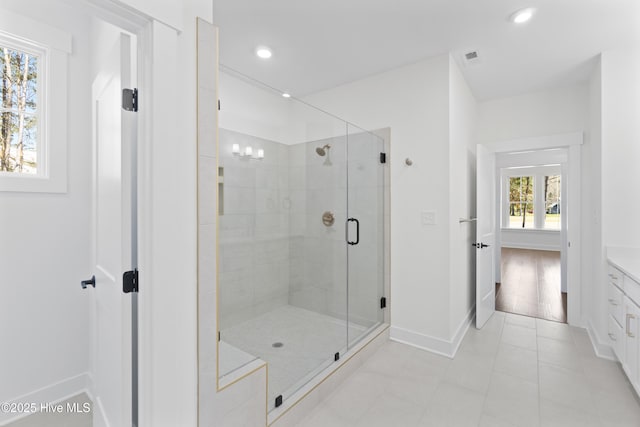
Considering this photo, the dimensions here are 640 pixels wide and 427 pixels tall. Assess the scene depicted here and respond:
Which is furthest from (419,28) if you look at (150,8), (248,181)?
(150,8)

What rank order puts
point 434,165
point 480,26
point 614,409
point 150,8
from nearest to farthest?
point 150,8
point 614,409
point 480,26
point 434,165

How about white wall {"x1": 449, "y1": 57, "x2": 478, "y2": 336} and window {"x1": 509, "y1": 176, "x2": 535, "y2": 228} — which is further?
window {"x1": 509, "y1": 176, "x2": 535, "y2": 228}

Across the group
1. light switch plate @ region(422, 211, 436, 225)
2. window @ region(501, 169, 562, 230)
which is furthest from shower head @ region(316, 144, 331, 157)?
window @ region(501, 169, 562, 230)

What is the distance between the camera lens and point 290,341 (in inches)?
87.7

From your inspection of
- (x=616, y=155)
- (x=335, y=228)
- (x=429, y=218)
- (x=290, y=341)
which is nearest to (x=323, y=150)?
(x=335, y=228)

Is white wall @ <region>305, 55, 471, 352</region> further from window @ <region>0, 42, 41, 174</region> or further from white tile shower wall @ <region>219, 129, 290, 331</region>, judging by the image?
window @ <region>0, 42, 41, 174</region>

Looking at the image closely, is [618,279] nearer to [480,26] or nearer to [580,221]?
[580,221]

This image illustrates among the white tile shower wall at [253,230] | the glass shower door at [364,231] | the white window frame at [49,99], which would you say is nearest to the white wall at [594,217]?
the glass shower door at [364,231]

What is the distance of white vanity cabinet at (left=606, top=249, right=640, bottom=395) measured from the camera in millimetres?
1886

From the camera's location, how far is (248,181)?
6.62 ft

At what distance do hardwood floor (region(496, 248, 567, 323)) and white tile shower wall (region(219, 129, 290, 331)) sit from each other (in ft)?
10.4

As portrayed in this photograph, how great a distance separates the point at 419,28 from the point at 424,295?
2.28 meters

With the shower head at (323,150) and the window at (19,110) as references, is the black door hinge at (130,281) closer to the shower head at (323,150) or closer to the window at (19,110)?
the window at (19,110)

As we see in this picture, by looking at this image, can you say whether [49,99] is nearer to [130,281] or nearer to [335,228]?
[130,281]
